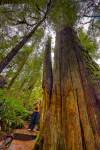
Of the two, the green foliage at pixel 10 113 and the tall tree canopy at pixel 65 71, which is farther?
the green foliage at pixel 10 113

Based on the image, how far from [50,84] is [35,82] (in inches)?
276

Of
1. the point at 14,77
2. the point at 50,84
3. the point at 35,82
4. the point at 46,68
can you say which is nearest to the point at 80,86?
the point at 50,84

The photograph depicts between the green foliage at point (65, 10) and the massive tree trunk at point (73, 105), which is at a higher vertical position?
the green foliage at point (65, 10)

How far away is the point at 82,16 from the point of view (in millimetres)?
4895

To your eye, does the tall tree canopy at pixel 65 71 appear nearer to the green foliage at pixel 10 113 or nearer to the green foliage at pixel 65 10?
the green foliage at pixel 65 10

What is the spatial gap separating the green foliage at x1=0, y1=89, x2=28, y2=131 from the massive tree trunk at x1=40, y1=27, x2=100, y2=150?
173 inches

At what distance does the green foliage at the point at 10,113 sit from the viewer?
30.6ft

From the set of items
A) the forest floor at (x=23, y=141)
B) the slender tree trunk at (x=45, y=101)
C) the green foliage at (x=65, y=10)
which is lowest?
the forest floor at (x=23, y=141)

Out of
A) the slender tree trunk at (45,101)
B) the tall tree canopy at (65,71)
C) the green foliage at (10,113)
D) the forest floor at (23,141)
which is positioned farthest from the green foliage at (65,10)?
the green foliage at (10,113)

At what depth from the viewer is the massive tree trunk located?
4.26 metres

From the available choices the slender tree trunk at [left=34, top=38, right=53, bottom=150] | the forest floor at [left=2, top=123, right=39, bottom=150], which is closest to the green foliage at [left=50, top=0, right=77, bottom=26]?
the slender tree trunk at [left=34, top=38, right=53, bottom=150]

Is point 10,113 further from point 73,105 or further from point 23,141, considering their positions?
point 73,105

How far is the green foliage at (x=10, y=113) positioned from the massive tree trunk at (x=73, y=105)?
14.4ft

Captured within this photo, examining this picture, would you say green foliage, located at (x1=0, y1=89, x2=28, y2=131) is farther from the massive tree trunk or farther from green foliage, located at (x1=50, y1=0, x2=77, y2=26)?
green foliage, located at (x1=50, y1=0, x2=77, y2=26)
